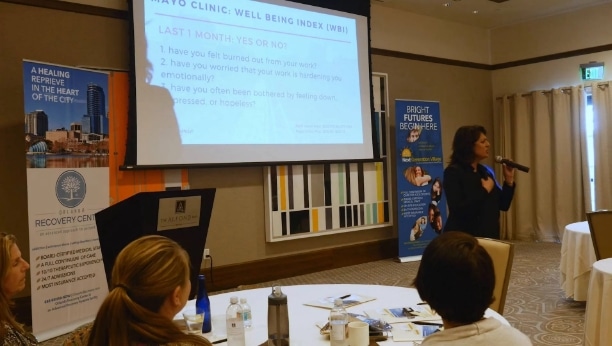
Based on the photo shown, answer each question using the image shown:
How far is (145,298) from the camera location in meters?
1.16

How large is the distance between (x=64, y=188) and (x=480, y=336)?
3.42 metres

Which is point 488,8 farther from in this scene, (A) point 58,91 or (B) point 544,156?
(A) point 58,91

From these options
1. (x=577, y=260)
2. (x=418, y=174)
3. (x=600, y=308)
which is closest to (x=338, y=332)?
(x=600, y=308)

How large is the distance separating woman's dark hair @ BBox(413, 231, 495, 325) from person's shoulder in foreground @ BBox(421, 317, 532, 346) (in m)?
0.04

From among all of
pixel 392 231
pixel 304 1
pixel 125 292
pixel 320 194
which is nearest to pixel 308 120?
pixel 320 194

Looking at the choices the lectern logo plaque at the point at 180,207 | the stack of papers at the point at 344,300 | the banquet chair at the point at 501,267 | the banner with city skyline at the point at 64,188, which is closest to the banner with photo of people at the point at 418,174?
the banner with city skyline at the point at 64,188

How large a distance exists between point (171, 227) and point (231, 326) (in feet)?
1.51

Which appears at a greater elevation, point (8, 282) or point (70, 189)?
point (70, 189)

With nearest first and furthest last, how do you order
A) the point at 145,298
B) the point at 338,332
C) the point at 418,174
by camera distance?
the point at 145,298
the point at 338,332
the point at 418,174

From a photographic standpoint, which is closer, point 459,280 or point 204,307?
point 459,280

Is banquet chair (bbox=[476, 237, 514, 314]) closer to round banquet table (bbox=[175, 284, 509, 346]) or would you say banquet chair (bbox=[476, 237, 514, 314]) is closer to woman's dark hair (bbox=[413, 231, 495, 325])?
round banquet table (bbox=[175, 284, 509, 346])

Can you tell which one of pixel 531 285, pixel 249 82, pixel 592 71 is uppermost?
pixel 592 71

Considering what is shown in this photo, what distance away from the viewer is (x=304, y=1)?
5.43 m

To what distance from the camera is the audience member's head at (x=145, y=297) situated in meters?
1.11
